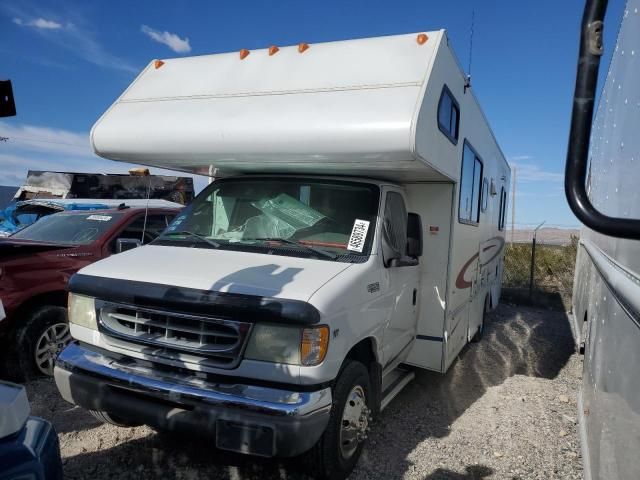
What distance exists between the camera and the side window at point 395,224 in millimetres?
4057

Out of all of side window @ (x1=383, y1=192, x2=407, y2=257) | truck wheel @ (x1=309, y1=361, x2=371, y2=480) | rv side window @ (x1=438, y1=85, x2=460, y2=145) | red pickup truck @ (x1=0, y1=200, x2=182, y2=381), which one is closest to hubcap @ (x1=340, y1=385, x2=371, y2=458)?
truck wheel @ (x1=309, y1=361, x2=371, y2=480)

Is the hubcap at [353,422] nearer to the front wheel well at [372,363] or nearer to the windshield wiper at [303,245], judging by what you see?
the front wheel well at [372,363]

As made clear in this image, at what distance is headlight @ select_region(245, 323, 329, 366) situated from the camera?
2.94 meters

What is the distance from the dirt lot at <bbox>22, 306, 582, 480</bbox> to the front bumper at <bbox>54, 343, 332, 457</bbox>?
0.57 meters

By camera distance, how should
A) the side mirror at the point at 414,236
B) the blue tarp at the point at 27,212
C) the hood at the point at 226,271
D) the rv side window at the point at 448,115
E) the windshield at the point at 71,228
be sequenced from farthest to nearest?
the blue tarp at the point at 27,212
the windshield at the point at 71,228
the side mirror at the point at 414,236
the rv side window at the point at 448,115
the hood at the point at 226,271

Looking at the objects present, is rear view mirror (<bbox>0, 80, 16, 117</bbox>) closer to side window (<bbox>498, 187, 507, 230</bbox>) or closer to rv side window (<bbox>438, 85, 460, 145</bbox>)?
rv side window (<bbox>438, 85, 460, 145</bbox>)

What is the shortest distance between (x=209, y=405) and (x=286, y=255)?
1208 mm

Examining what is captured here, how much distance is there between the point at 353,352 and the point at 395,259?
82cm

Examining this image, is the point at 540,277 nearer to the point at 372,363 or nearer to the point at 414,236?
the point at 414,236

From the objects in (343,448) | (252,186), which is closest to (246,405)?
(343,448)

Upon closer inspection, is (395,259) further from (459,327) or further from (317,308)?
(459,327)

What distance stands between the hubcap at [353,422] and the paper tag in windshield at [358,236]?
1.00 meters

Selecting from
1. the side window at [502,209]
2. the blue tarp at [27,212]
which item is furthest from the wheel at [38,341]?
the side window at [502,209]

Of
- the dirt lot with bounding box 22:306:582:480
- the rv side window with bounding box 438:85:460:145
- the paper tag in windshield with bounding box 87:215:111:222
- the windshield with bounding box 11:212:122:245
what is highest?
the rv side window with bounding box 438:85:460:145
